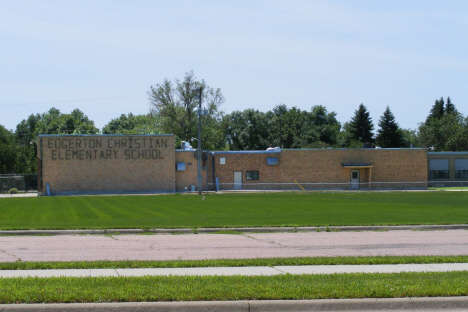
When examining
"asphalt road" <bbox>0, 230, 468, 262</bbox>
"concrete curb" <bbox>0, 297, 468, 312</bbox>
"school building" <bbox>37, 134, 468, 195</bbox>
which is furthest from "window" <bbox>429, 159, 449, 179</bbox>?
"concrete curb" <bbox>0, 297, 468, 312</bbox>

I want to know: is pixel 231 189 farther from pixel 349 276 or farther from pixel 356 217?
pixel 349 276

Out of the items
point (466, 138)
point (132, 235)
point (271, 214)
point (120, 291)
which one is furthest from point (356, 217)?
point (466, 138)

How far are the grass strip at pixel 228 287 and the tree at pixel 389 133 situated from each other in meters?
93.4

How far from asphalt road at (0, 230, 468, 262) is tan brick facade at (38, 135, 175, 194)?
39.3m

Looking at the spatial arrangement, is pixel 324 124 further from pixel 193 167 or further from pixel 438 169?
pixel 193 167

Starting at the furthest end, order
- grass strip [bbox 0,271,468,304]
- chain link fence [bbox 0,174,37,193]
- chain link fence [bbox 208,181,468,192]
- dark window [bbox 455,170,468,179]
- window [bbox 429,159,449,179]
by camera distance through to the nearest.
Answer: window [bbox 429,159,449,179], dark window [bbox 455,170,468,179], chain link fence [bbox 0,174,37,193], chain link fence [bbox 208,181,468,192], grass strip [bbox 0,271,468,304]

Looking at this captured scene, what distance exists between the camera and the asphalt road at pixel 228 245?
42.0 ft

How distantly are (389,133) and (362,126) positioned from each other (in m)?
6.42

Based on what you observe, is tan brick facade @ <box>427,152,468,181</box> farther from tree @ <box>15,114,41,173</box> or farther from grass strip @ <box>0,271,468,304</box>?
grass strip @ <box>0,271,468,304</box>

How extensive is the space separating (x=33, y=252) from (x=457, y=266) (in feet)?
32.4

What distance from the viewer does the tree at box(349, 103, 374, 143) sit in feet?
341

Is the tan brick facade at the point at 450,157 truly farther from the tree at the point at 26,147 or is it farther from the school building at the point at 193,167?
the tree at the point at 26,147

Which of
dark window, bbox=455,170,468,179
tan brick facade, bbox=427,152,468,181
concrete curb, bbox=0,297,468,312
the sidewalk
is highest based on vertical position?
tan brick facade, bbox=427,152,468,181

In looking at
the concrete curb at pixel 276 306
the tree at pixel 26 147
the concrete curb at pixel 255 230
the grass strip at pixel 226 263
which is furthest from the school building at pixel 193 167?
the concrete curb at pixel 276 306
